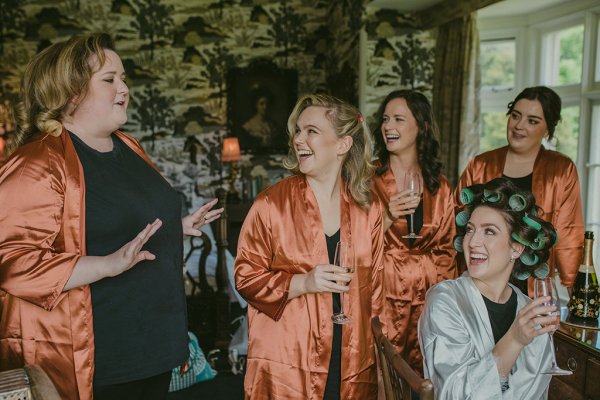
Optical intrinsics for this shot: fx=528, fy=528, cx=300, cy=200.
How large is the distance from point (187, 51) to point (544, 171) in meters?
4.68

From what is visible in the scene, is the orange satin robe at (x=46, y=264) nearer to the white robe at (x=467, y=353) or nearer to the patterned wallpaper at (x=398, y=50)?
the white robe at (x=467, y=353)

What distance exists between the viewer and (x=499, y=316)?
172cm

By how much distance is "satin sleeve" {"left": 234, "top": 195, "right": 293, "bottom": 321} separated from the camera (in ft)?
5.56

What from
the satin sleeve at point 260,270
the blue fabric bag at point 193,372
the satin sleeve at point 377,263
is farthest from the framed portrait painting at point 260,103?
the satin sleeve at point 260,270

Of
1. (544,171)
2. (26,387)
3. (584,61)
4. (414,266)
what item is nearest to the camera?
(26,387)

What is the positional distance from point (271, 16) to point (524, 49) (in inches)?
123

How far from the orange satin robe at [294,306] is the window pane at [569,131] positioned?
2623 millimetres

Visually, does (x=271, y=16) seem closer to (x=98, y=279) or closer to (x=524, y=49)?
(x=524, y=49)

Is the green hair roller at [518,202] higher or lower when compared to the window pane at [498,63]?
lower

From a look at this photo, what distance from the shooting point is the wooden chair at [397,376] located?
1136 mm

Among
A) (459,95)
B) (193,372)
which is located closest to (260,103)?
(459,95)

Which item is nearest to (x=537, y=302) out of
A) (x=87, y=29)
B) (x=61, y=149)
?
(x=61, y=149)

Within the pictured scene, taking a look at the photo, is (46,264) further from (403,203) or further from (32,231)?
(403,203)

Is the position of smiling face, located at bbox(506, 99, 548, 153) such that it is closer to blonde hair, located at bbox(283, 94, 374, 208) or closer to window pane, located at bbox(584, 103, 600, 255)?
blonde hair, located at bbox(283, 94, 374, 208)
